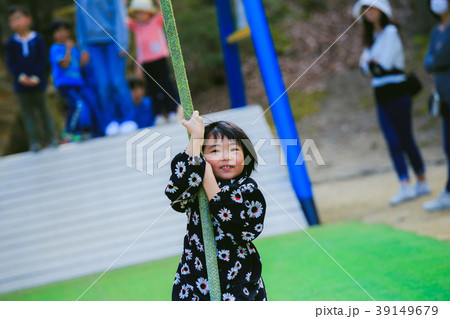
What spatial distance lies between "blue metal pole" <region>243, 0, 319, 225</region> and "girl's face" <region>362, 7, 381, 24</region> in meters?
0.77

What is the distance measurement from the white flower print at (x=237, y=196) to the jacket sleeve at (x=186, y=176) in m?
0.09

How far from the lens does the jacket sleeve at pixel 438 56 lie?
12.7ft

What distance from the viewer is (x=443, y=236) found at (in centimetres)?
332

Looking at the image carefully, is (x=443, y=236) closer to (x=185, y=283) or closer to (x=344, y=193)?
(x=185, y=283)

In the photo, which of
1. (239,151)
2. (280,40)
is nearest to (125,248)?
(239,151)

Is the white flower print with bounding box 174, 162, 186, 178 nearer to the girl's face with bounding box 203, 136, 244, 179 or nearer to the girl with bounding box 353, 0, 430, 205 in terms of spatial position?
the girl's face with bounding box 203, 136, 244, 179

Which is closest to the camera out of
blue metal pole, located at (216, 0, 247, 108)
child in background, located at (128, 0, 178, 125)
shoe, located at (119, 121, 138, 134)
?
shoe, located at (119, 121, 138, 134)

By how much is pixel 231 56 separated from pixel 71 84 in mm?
1726

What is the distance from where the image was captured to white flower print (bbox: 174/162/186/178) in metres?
1.63

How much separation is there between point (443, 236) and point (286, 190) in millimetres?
1498

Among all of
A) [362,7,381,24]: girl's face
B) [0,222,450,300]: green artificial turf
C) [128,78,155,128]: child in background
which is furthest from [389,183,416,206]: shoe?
[128,78,155,128]: child in background

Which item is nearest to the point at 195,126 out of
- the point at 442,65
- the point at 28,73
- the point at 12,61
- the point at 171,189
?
the point at 171,189

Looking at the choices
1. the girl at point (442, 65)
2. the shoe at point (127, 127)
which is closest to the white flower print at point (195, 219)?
the girl at point (442, 65)

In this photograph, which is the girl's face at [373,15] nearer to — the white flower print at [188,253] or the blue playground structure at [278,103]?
the blue playground structure at [278,103]
